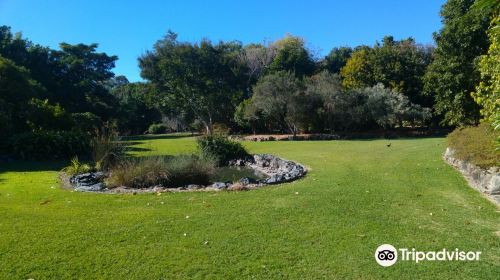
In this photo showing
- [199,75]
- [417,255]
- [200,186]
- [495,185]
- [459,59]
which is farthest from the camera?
[199,75]

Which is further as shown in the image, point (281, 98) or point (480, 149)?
point (281, 98)

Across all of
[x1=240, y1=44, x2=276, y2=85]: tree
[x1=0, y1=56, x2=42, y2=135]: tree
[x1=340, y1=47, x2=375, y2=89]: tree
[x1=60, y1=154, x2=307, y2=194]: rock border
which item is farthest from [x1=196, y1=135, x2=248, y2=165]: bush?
[x1=240, y1=44, x2=276, y2=85]: tree

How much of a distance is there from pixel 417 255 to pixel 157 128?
42555mm

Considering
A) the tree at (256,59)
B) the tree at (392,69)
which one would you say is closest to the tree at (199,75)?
the tree at (256,59)

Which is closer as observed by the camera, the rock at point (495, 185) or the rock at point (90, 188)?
the rock at point (495, 185)

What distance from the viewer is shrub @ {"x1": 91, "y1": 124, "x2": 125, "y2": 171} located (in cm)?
1076

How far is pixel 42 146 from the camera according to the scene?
14.2 meters

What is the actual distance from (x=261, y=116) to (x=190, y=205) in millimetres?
22669

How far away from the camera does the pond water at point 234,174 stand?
10.1 meters

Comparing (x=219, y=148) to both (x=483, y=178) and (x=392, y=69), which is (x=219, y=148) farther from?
(x=392, y=69)

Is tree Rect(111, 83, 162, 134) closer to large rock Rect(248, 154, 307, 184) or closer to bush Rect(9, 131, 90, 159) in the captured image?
bush Rect(9, 131, 90, 159)

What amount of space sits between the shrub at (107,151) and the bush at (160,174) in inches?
67.4

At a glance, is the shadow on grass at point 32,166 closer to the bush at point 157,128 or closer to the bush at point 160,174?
the bush at point 160,174

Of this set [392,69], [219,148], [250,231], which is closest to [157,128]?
[392,69]
